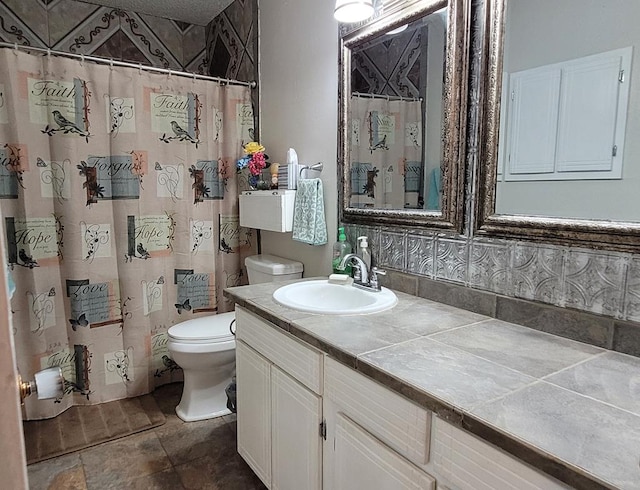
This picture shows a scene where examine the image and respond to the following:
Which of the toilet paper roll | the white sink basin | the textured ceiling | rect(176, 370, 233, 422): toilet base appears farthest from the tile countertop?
the textured ceiling

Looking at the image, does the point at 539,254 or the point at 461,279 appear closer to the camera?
the point at 539,254

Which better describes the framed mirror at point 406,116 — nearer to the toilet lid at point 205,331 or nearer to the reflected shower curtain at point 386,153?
the reflected shower curtain at point 386,153

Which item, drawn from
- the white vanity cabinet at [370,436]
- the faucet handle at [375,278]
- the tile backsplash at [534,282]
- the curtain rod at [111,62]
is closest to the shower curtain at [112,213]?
the curtain rod at [111,62]

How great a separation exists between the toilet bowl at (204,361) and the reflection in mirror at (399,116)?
3.16 feet

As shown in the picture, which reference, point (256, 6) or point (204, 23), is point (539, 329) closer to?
point (256, 6)

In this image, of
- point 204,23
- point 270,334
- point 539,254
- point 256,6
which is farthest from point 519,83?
point 204,23

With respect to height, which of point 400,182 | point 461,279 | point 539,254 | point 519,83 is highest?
point 519,83

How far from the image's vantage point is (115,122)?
2342 mm

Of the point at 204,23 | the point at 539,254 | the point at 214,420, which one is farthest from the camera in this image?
the point at 204,23

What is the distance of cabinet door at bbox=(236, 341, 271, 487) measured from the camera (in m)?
1.56

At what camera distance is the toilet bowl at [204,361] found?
7.02 ft

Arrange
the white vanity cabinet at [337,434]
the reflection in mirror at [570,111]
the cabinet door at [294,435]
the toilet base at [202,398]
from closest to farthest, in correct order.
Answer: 1. the white vanity cabinet at [337,434]
2. the reflection in mirror at [570,111]
3. the cabinet door at [294,435]
4. the toilet base at [202,398]

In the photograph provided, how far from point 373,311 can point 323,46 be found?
1.36m

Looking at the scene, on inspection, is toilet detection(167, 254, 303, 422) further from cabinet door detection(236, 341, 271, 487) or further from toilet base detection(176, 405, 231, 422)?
cabinet door detection(236, 341, 271, 487)
